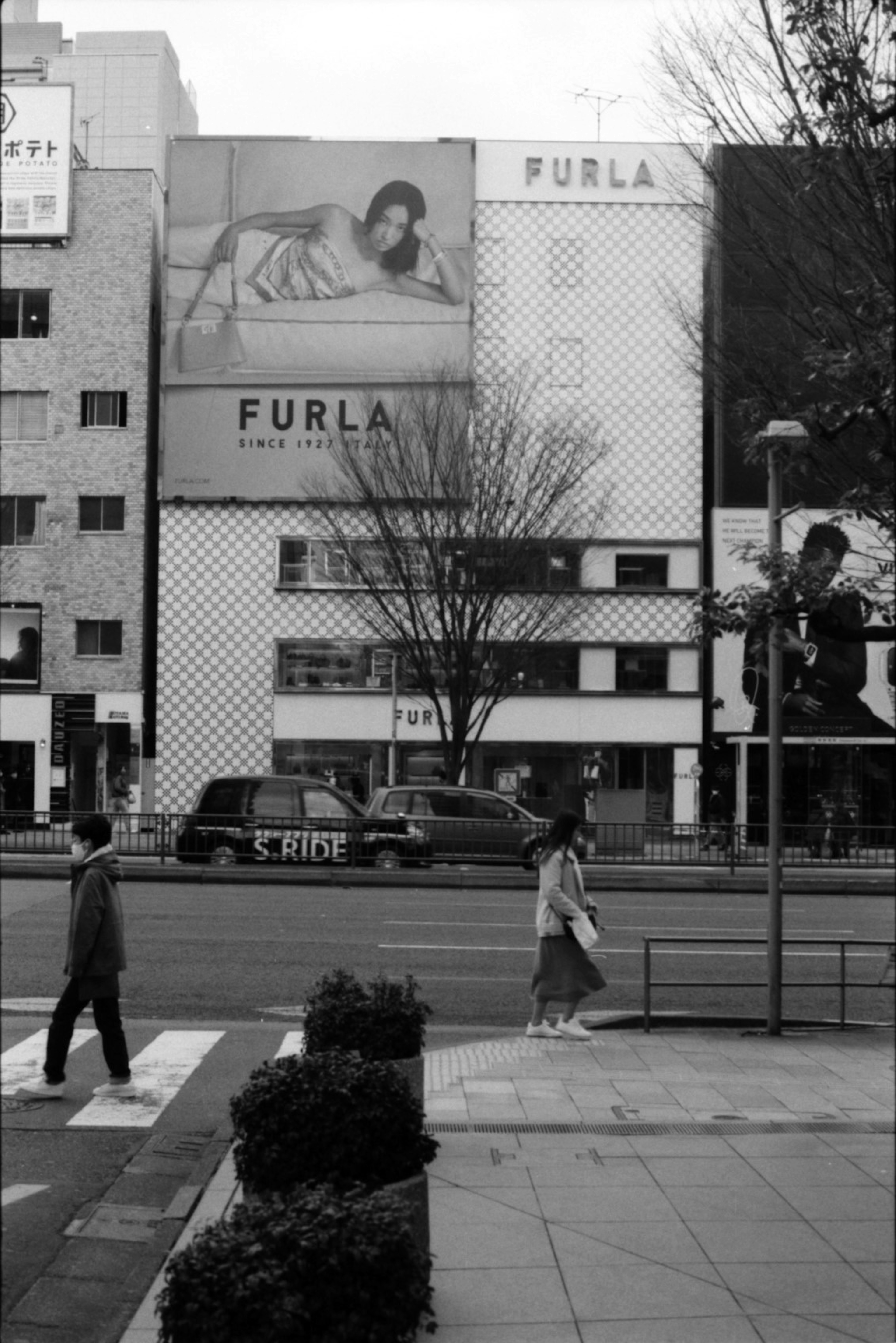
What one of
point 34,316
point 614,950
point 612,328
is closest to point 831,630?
point 614,950

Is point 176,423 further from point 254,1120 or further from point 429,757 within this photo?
point 254,1120

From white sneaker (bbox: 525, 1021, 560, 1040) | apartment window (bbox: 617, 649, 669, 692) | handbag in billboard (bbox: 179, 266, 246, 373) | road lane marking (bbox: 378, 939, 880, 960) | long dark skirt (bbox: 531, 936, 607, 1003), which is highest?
handbag in billboard (bbox: 179, 266, 246, 373)

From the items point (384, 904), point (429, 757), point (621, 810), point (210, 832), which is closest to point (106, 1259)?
point (384, 904)

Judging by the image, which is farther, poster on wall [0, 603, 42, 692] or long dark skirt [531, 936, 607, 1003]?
poster on wall [0, 603, 42, 692]

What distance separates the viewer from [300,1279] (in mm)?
3379

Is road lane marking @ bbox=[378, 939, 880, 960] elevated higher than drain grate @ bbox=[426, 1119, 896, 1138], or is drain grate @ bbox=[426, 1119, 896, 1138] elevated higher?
drain grate @ bbox=[426, 1119, 896, 1138]

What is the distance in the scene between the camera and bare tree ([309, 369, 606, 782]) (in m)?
33.4

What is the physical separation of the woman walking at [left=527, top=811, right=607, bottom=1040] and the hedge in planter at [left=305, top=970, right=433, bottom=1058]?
338 centimetres

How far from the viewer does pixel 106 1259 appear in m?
6.46

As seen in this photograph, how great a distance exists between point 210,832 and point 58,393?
22.8 m

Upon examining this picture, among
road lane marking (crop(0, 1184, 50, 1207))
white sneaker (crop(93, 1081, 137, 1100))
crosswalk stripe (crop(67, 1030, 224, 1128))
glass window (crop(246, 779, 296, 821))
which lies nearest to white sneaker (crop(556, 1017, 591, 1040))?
crosswalk stripe (crop(67, 1030, 224, 1128))

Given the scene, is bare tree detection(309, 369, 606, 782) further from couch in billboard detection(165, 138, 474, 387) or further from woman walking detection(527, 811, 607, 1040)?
woman walking detection(527, 811, 607, 1040)

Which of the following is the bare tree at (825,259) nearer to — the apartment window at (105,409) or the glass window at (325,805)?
the glass window at (325,805)

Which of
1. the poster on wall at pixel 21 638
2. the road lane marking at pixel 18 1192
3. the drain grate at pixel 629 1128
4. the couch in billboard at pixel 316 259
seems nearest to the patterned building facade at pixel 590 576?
the couch in billboard at pixel 316 259
